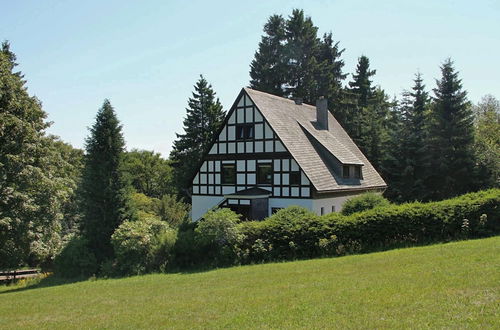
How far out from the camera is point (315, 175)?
2616 centimetres

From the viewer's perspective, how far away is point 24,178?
21531 millimetres

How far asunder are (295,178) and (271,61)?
1088 inches

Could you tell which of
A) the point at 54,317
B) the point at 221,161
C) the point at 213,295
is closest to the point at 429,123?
the point at 221,161

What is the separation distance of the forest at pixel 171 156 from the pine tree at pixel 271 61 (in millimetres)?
121

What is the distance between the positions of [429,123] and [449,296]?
3127cm

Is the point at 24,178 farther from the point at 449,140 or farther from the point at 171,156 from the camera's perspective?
the point at 449,140

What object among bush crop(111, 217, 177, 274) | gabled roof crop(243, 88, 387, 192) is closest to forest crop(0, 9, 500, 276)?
bush crop(111, 217, 177, 274)

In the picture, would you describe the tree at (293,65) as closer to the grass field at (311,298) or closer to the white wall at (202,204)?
the white wall at (202,204)

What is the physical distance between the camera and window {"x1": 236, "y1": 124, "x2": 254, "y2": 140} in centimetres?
2850

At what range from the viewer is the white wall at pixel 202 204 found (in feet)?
97.9

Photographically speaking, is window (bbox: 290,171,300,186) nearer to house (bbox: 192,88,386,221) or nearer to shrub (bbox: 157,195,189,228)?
house (bbox: 192,88,386,221)

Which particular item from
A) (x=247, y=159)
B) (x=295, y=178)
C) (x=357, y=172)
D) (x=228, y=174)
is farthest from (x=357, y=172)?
(x=228, y=174)

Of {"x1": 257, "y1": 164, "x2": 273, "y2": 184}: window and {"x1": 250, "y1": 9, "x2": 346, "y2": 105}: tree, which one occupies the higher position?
{"x1": 250, "y1": 9, "x2": 346, "y2": 105}: tree

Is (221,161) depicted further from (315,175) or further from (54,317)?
(54,317)
